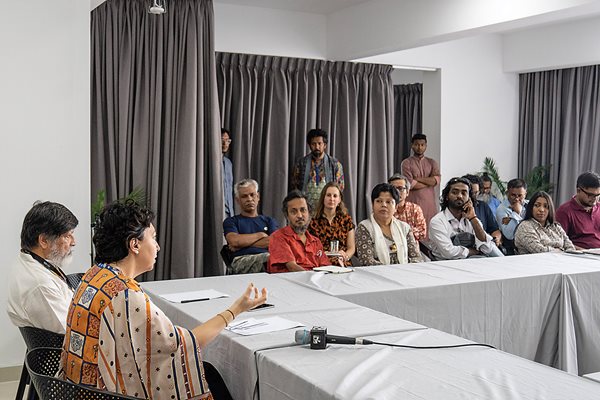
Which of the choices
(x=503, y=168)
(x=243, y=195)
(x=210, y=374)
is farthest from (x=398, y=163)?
(x=210, y=374)

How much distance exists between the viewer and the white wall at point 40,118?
426 centimetres

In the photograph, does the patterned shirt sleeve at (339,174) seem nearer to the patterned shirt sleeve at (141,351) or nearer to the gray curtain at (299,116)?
the gray curtain at (299,116)

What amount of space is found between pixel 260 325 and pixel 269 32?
5.06 metres

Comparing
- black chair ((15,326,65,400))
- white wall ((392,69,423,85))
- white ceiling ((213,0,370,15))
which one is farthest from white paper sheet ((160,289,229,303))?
white wall ((392,69,423,85))

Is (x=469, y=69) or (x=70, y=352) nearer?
(x=70, y=352)

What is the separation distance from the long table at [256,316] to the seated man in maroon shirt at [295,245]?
2.61 feet

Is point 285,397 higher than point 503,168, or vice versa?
point 503,168

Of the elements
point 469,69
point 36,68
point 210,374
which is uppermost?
point 469,69

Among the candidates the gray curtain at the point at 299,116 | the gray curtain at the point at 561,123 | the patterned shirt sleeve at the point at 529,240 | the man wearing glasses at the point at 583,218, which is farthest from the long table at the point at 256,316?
the gray curtain at the point at 561,123

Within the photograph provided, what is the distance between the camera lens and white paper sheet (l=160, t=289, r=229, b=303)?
10.8ft

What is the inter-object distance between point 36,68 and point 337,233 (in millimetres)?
2316

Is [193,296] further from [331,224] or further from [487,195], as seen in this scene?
[487,195]

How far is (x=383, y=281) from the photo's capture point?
151 inches

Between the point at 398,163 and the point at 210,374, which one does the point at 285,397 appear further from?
the point at 398,163
